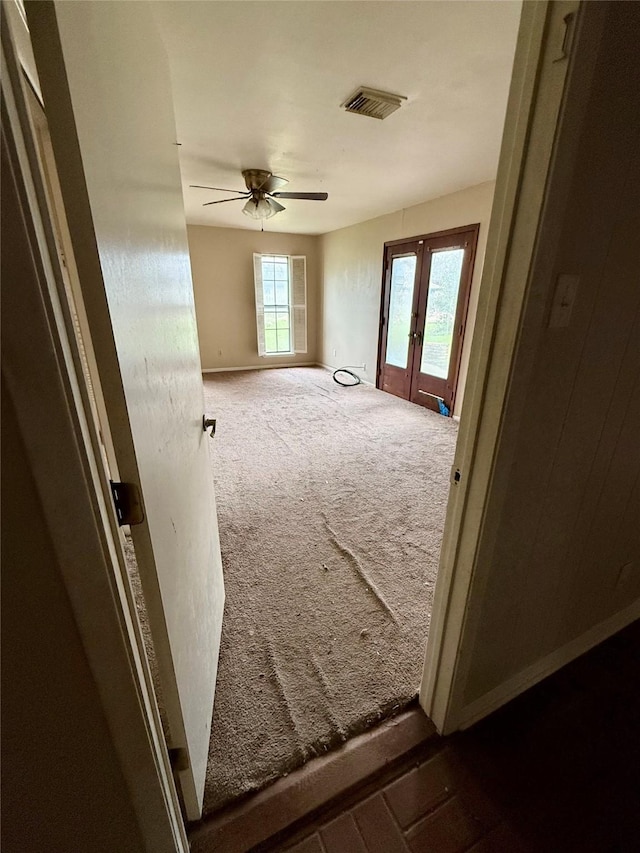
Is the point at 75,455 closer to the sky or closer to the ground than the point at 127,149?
closer to the ground

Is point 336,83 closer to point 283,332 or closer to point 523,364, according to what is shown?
point 523,364

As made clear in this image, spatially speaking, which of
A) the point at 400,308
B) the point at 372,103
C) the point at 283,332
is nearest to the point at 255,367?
the point at 283,332

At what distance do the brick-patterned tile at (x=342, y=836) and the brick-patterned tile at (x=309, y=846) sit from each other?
2cm

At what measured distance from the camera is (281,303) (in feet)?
22.6

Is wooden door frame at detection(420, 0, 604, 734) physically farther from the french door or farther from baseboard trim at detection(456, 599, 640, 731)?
the french door

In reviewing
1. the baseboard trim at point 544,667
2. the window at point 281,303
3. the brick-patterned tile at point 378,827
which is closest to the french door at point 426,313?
the window at point 281,303

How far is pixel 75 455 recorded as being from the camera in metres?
0.46

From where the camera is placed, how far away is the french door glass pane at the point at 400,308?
468cm

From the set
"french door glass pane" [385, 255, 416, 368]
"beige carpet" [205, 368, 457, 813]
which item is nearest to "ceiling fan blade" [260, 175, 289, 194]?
"french door glass pane" [385, 255, 416, 368]

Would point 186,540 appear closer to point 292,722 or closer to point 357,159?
point 292,722

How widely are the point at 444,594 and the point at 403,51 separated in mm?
2393

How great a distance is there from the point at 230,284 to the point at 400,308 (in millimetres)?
3234

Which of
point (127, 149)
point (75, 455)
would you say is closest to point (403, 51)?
point (127, 149)

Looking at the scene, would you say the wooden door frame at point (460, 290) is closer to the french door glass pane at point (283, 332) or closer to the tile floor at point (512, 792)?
the french door glass pane at point (283, 332)
